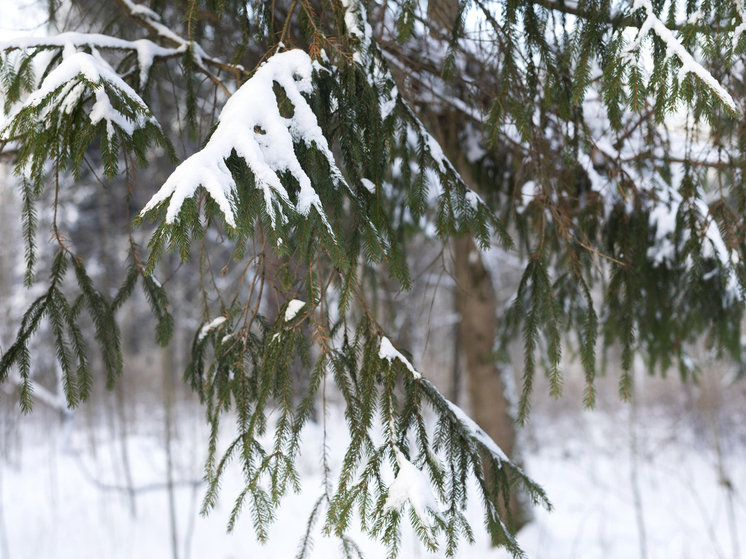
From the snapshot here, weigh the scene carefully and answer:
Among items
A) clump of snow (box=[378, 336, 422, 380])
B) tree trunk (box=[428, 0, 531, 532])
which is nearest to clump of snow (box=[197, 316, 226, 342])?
clump of snow (box=[378, 336, 422, 380])

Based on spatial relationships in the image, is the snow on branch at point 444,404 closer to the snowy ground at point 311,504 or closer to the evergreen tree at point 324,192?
the evergreen tree at point 324,192

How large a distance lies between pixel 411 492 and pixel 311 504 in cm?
561

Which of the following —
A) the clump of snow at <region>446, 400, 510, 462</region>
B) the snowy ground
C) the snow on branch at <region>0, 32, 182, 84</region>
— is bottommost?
the snowy ground

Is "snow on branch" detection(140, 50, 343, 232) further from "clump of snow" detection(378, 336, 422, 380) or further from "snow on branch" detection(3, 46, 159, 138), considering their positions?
"clump of snow" detection(378, 336, 422, 380)

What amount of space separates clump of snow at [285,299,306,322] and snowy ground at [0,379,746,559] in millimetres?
3341

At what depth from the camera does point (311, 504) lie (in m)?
6.05

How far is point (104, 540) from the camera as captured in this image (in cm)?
505

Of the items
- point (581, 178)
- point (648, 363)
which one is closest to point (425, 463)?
point (581, 178)

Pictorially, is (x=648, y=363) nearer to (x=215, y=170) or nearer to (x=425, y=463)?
(x=425, y=463)

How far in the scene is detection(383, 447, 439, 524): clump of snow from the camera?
103 cm

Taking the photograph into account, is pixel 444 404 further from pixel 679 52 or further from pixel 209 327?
pixel 679 52

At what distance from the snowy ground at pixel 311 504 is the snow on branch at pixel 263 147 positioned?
3705mm

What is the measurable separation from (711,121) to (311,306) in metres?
1.12

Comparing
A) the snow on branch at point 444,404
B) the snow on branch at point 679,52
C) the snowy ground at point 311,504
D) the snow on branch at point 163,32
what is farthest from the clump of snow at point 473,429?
the snowy ground at point 311,504
